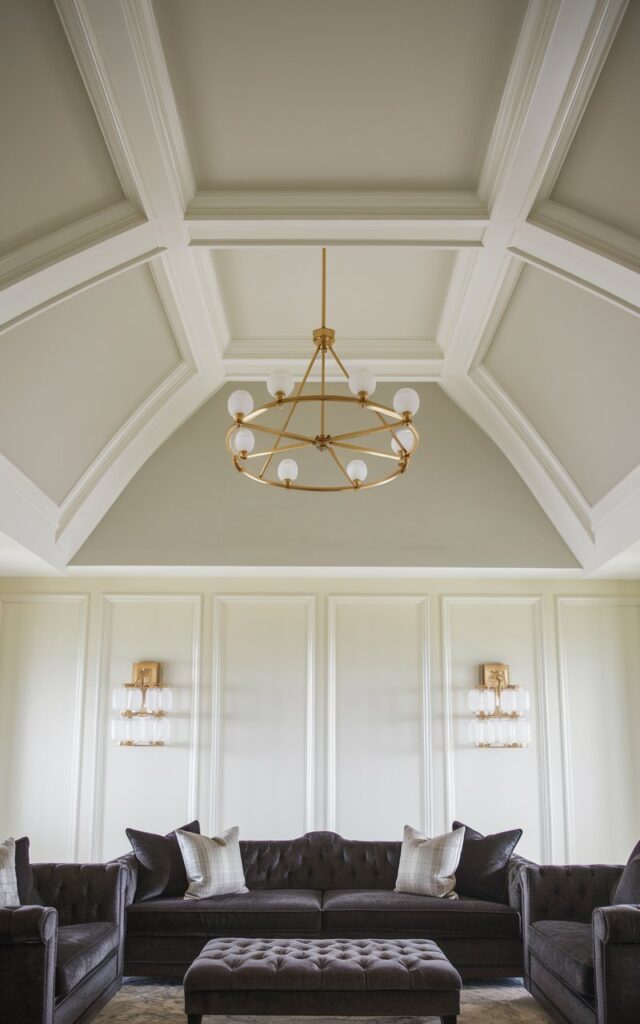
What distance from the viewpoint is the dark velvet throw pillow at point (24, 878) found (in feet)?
16.0

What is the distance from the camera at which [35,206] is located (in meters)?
4.10

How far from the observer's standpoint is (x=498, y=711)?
7254mm

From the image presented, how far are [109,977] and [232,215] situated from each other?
13.2ft

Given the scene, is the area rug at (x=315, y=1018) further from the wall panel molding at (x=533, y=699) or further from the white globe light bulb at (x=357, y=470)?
the white globe light bulb at (x=357, y=470)

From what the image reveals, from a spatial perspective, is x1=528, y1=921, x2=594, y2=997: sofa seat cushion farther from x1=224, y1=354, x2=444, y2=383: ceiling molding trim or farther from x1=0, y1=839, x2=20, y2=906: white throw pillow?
x1=224, y1=354, x2=444, y2=383: ceiling molding trim

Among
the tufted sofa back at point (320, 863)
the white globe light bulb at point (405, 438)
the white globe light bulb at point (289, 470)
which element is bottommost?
the tufted sofa back at point (320, 863)

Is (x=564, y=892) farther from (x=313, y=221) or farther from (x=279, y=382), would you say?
(x=313, y=221)

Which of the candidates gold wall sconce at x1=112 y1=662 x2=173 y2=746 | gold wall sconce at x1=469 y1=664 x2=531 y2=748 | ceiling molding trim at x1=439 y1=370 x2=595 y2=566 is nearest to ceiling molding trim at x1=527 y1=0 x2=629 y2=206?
ceiling molding trim at x1=439 y1=370 x2=595 y2=566

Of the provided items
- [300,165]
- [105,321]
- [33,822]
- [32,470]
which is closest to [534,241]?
[300,165]

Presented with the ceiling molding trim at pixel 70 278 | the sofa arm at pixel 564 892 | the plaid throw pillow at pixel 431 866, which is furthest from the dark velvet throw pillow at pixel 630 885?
the ceiling molding trim at pixel 70 278

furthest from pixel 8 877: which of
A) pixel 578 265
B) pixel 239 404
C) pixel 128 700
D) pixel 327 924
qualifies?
pixel 578 265

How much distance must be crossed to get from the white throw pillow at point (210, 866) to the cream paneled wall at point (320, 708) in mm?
1315

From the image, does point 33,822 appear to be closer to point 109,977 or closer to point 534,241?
point 109,977

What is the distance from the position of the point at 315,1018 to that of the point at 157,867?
141 cm
